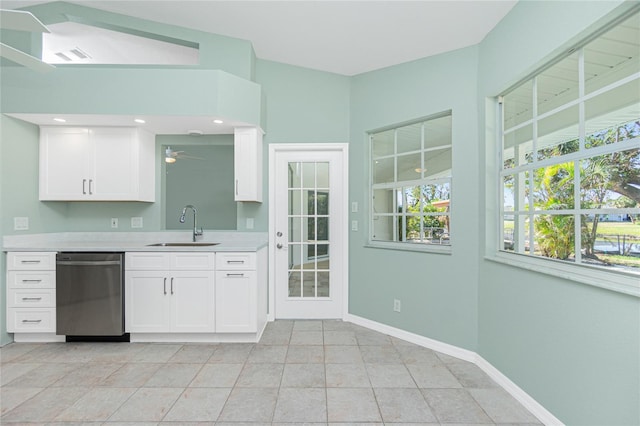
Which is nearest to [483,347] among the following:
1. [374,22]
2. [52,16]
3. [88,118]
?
[374,22]

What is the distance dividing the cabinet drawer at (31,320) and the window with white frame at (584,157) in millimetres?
4099

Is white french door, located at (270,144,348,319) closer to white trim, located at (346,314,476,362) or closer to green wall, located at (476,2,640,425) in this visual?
white trim, located at (346,314,476,362)

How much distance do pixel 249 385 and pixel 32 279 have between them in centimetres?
237

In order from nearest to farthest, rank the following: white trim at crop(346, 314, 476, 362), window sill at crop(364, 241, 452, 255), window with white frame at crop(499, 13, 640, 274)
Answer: window with white frame at crop(499, 13, 640, 274) < white trim at crop(346, 314, 476, 362) < window sill at crop(364, 241, 452, 255)

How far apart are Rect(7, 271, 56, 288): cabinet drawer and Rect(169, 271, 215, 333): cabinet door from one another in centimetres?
112

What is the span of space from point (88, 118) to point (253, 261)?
6.95ft

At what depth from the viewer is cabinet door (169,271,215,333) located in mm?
2900

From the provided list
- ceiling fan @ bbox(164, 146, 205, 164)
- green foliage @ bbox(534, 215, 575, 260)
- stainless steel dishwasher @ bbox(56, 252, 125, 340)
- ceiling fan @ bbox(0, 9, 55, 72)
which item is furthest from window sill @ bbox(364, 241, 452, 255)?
ceiling fan @ bbox(0, 9, 55, 72)

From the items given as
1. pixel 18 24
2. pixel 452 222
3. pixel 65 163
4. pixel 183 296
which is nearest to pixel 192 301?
pixel 183 296

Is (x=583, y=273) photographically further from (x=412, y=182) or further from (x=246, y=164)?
(x=246, y=164)

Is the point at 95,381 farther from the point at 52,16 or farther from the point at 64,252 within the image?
the point at 52,16

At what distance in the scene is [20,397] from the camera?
6.77 ft

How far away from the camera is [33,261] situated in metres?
2.89

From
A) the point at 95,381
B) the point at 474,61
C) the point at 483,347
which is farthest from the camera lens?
the point at 474,61
